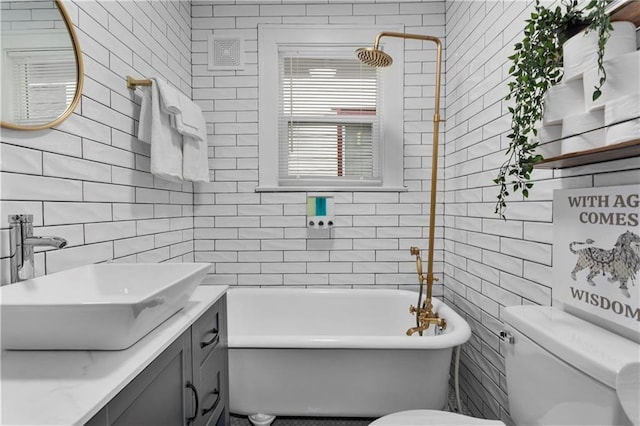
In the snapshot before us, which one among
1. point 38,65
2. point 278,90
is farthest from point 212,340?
point 278,90

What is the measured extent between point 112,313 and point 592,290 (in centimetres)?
137

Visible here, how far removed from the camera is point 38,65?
1.21 m

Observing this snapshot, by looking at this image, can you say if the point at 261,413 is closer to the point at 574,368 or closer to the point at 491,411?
the point at 491,411

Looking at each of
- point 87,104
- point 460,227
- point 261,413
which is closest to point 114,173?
point 87,104

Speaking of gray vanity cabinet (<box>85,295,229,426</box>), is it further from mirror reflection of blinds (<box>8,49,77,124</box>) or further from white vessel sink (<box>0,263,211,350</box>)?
mirror reflection of blinds (<box>8,49,77,124</box>)

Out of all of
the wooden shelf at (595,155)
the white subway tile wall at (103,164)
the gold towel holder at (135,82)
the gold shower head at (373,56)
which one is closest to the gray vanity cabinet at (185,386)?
the white subway tile wall at (103,164)

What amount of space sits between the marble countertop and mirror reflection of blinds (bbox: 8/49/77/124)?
0.81 m

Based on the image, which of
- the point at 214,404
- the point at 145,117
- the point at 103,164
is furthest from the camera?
the point at 145,117

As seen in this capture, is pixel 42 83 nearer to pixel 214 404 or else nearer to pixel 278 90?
pixel 214 404

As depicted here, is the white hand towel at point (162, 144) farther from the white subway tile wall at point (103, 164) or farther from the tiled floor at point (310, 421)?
the tiled floor at point (310, 421)

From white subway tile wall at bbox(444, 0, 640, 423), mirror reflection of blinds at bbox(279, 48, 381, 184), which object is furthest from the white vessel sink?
mirror reflection of blinds at bbox(279, 48, 381, 184)

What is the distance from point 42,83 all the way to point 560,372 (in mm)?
1934

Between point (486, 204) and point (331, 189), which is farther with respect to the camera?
point (331, 189)

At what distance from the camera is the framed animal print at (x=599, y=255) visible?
948 mm
